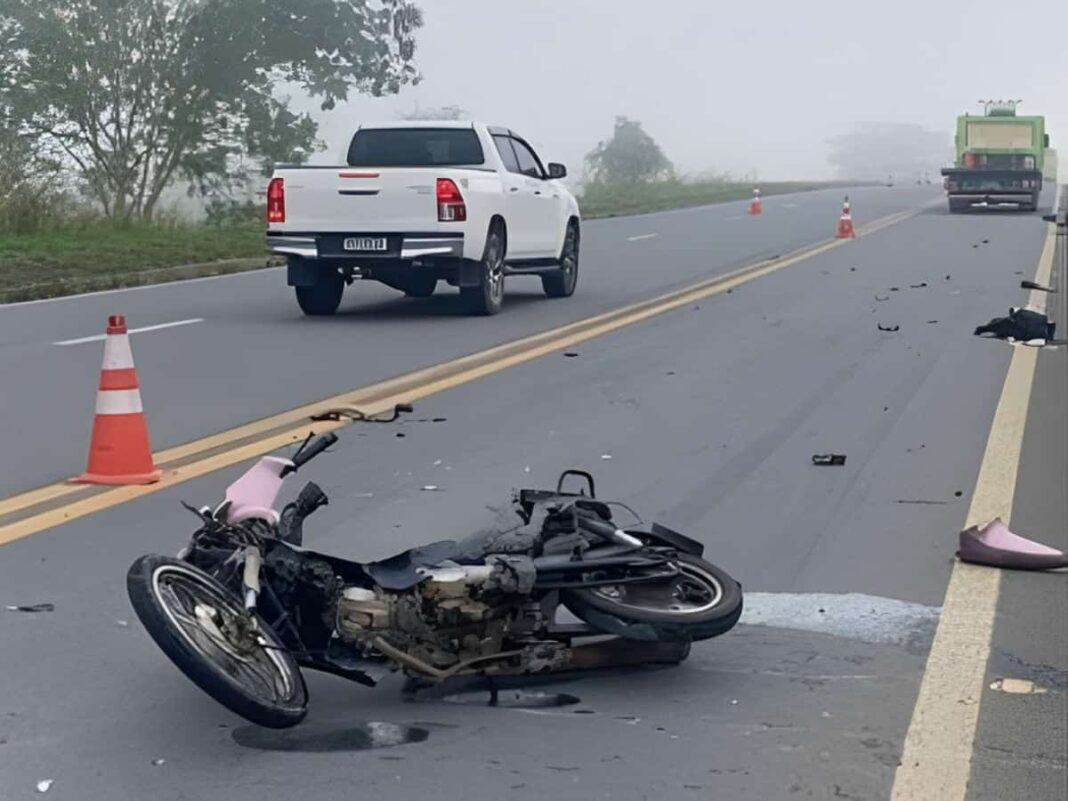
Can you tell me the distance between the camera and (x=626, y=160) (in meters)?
72.4

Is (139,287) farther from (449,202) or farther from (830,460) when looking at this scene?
(830,460)

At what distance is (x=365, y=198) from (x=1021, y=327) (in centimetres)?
583

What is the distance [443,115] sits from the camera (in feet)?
159

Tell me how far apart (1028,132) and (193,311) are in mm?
31906

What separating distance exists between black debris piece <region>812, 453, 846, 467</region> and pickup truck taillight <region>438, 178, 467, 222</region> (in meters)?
7.90

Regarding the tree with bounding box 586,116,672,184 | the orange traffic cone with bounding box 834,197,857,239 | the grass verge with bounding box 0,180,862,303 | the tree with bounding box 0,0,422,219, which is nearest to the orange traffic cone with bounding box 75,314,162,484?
the grass verge with bounding box 0,180,862,303

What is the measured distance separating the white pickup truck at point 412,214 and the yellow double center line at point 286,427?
125 centimetres

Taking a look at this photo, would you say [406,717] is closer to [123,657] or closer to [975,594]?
[123,657]

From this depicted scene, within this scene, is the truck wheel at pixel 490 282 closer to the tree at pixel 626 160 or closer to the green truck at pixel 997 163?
the green truck at pixel 997 163

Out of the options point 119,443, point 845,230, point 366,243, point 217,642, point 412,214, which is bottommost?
point 845,230

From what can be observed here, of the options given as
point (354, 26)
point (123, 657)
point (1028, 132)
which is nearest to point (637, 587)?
point (123, 657)

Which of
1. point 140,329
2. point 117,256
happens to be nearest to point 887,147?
point 117,256

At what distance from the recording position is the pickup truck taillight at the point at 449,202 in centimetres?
1705

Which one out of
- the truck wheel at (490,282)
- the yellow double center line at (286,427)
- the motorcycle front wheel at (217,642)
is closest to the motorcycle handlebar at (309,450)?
the motorcycle front wheel at (217,642)
